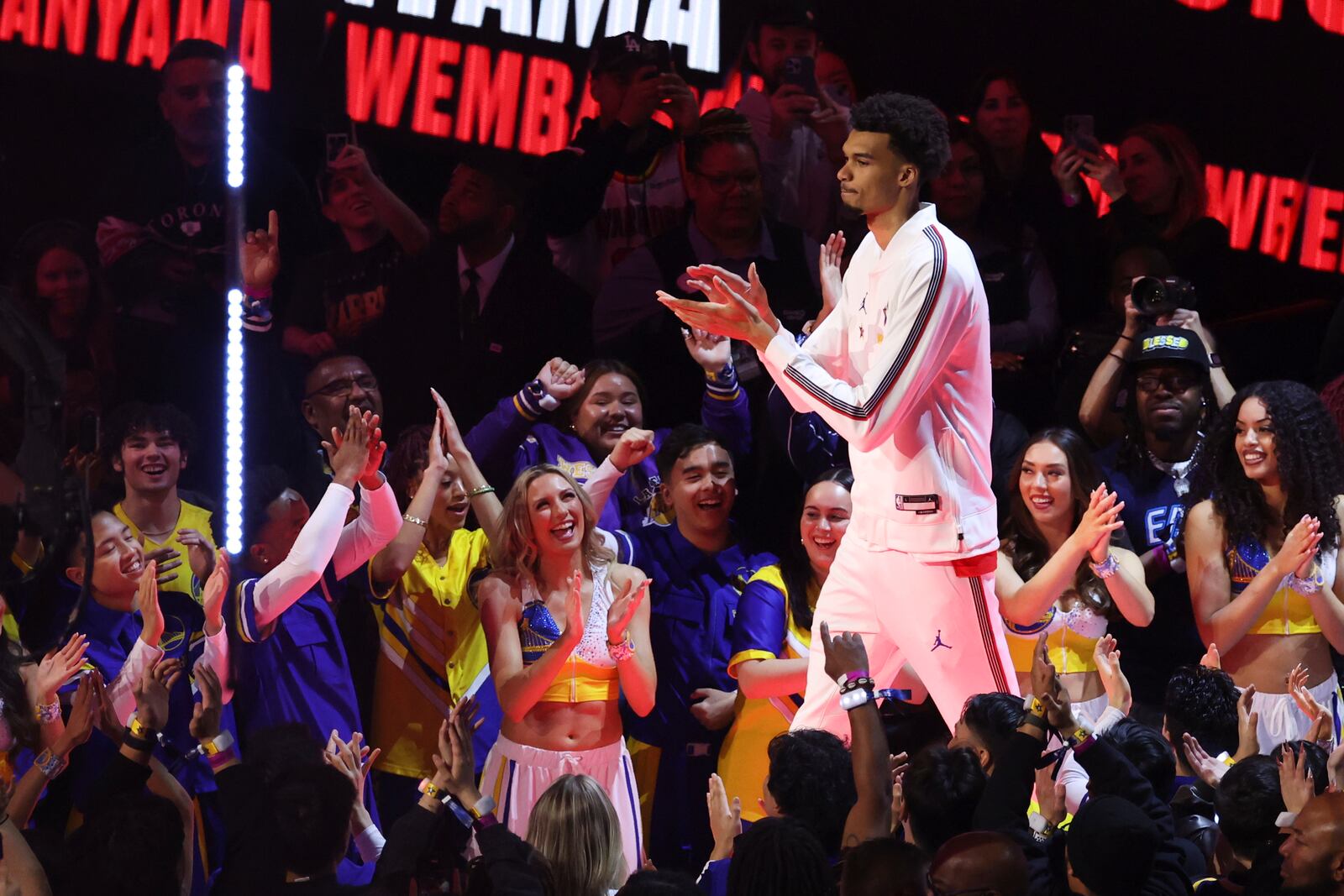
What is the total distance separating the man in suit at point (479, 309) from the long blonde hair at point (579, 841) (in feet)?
8.99

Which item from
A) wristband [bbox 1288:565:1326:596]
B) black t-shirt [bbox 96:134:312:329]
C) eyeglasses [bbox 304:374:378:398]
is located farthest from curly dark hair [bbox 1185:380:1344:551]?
black t-shirt [bbox 96:134:312:329]

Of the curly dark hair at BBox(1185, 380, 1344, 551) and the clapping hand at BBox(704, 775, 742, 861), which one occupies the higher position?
the curly dark hair at BBox(1185, 380, 1344, 551)

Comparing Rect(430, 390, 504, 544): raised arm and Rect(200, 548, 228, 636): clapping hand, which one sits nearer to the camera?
Rect(200, 548, 228, 636): clapping hand

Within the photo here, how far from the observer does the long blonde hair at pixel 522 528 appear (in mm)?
5664

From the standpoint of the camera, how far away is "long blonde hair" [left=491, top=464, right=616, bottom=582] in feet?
18.6

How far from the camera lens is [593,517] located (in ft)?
18.7

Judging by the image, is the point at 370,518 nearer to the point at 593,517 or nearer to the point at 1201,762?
the point at 593,517

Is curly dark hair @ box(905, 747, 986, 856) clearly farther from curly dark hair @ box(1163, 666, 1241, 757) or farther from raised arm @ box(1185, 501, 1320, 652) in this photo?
raised arm @ box(1185, 501, 1320, 652)

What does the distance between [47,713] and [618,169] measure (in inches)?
120

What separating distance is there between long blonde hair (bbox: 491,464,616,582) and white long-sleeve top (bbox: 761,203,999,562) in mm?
1202

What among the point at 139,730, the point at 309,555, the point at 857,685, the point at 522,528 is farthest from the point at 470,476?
the point at 857,685

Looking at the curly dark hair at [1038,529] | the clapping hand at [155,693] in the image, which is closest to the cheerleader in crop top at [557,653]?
the clapping hand at [155,693]

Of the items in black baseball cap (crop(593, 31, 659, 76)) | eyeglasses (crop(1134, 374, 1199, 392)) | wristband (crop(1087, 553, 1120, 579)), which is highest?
black baseball cap (crop(593, 31, 659, 76))

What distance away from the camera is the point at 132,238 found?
6.46 meters
